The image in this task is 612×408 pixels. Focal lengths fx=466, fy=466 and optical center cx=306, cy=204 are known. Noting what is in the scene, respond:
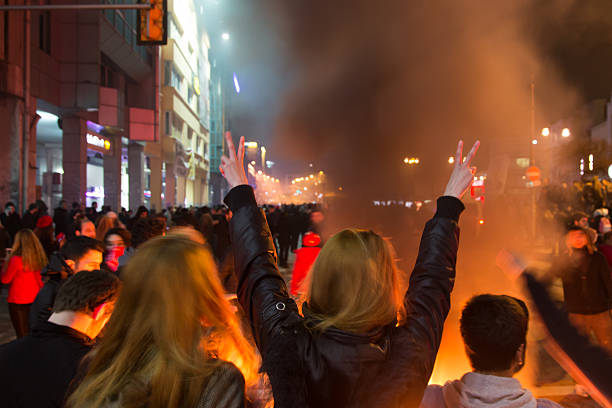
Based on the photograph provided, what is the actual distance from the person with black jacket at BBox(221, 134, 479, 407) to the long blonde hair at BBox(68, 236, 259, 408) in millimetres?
203

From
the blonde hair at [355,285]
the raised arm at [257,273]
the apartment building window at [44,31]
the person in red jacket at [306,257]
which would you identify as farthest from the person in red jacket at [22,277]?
the apartment building window at [44,31]

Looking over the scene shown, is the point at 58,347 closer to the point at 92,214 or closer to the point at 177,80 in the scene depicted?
the point at 92,214

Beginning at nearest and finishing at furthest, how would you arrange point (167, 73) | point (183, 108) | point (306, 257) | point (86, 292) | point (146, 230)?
point (86, 292) < point (146, 230) < point (306, 257) < point (167, 73) < point (183, 108)

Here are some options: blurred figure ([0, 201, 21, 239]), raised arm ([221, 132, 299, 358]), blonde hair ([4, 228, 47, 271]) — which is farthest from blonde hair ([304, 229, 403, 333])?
blurred figure ([0, 201, 21, 239])

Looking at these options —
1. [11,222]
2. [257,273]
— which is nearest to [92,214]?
[11,222]

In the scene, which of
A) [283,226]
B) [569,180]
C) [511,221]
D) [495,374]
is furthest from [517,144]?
[495,374]

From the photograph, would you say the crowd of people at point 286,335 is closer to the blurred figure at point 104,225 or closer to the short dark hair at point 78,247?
the short dark hair at point 78,247

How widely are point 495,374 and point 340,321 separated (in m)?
0.77

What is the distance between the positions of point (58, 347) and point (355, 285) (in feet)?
5.18

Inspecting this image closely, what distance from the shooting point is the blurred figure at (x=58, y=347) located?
2.09m

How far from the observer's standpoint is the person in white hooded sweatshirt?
1756 millimetres

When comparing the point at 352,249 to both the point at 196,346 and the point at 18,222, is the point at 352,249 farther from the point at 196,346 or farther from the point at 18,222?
the point at 18,222

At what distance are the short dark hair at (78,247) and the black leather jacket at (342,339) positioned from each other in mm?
3126

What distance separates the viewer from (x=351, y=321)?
1.50 metres
